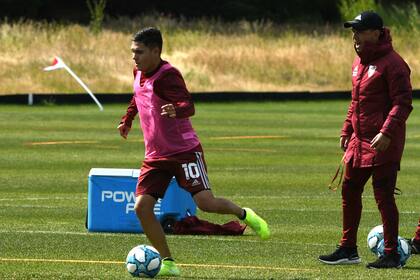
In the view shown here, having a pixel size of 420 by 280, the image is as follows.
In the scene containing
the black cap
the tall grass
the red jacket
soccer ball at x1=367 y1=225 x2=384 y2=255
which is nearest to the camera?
the red jacket

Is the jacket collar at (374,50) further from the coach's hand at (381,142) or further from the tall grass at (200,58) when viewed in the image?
the tall grass at (200,58)

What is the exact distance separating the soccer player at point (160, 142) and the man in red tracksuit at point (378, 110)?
1.28 metres

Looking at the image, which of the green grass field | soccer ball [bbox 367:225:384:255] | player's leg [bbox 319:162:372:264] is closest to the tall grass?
the green grass field

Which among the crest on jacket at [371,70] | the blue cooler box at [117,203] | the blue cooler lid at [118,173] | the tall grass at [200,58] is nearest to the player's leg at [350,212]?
the crest on jacket at [371,70]

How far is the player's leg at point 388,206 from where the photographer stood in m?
10.9

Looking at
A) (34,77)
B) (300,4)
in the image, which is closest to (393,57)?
(34,77)

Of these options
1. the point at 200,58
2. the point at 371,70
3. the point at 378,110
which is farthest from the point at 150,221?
the point at 200,58

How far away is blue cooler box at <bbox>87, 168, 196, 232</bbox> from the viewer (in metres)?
13.4

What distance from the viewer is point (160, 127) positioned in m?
10.7

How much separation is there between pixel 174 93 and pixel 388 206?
197 centimetres

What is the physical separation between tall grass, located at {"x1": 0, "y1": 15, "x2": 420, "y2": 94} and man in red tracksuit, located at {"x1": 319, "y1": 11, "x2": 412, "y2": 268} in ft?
Answer: 112

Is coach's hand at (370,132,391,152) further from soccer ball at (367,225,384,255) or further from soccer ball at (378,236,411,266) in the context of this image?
soccer ball at (367,225,384,255)

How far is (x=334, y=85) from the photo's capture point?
49.8m

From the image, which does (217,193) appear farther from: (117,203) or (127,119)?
(127,119)
